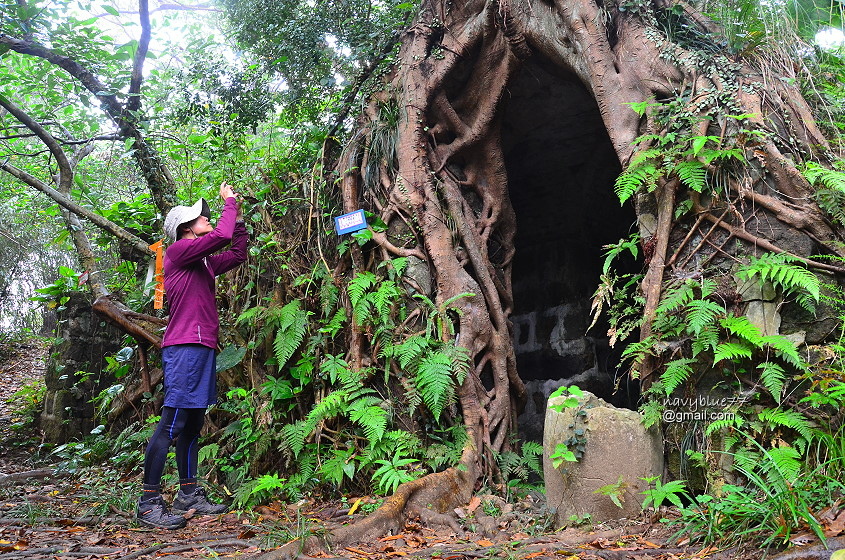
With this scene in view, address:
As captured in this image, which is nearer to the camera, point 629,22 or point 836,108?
point 836,108


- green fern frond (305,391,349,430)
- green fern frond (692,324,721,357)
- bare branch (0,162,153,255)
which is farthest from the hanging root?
bare branch (0,162,153,255)

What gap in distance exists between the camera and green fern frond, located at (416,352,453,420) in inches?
179

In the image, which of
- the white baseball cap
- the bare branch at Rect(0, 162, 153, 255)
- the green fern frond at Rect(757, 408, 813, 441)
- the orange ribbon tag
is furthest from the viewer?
the bare branch at Rect(0, 162, 153, 255)

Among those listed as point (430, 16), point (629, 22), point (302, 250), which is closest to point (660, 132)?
point (629, 22)

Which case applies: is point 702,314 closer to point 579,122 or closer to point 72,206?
point 579,122

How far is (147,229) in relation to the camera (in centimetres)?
725

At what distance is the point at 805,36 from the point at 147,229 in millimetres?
6761

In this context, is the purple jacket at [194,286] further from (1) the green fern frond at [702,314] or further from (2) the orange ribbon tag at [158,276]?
(1) the green fern frond at [702,314]

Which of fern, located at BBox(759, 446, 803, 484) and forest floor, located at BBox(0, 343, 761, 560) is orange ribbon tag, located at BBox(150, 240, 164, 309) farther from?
fern, located at BBox(759, 446, 803, 484)

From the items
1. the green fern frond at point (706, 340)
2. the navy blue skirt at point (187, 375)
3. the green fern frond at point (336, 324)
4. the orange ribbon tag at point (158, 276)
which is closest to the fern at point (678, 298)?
the green fern frond at point (706, 340)

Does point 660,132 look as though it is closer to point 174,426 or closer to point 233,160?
point 174,426

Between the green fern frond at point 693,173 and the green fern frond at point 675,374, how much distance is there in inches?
44.0

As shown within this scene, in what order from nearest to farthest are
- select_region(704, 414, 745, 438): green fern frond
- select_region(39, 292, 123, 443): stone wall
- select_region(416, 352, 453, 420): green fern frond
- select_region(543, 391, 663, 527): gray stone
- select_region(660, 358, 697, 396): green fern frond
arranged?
select_region(704, 414, 745, 438): green fern frond
select_region(543, 391, 663, 527): gray stone
select_region(660, 358, 697, 396): green fern frond
select_region(416, 352, 453, 420): green fern frond
select_region(39, 292, 123, 443): stone wall

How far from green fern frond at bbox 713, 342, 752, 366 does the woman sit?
3237mm
